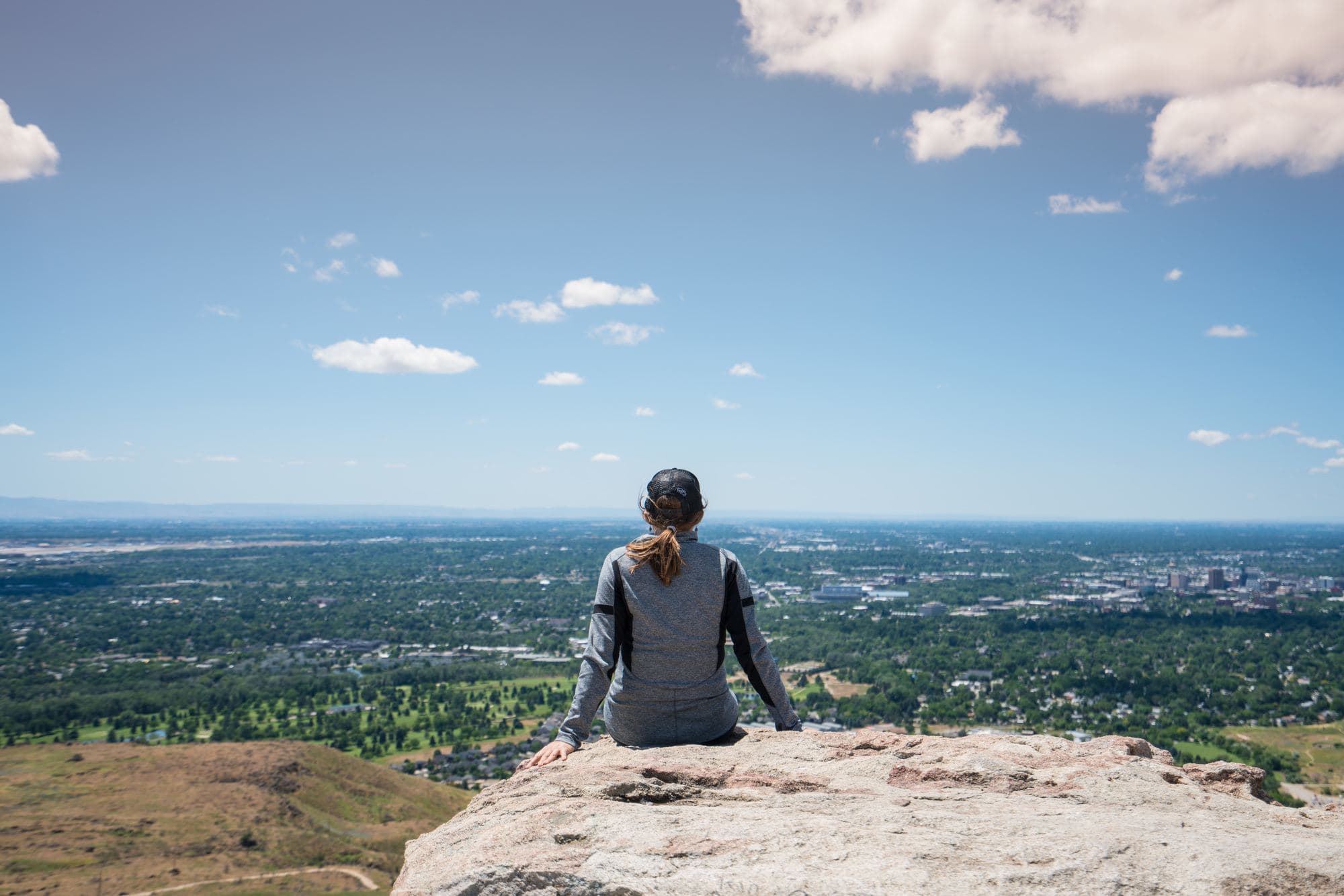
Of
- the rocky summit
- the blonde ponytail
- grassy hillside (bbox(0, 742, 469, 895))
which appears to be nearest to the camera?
the rocky summit

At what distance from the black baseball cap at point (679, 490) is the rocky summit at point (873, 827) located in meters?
1.45

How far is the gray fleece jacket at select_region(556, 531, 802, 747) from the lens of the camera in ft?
14.9

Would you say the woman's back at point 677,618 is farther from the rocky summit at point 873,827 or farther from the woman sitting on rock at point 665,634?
the rocky summit at point 873,827

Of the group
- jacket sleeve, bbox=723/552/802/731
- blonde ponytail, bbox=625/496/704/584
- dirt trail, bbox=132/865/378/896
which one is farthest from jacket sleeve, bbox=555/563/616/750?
dirt trail, bbox=132/865/378/896

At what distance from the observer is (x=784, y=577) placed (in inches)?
5197

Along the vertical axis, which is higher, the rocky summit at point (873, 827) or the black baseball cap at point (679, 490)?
the black baseball cap at point (679, 490)

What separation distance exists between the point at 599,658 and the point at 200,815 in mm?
34361

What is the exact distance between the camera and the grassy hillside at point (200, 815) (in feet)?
83.2

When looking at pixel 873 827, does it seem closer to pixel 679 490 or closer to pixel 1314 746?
pixel 679 490

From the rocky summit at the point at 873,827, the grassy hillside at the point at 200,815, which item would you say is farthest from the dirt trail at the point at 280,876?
the rocky summit at the point at 873,827

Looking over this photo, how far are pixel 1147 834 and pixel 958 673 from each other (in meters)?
61.2

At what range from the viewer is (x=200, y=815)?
A: 30328mm

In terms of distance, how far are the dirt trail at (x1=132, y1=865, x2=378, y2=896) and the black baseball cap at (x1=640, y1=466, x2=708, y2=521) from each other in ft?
88.6

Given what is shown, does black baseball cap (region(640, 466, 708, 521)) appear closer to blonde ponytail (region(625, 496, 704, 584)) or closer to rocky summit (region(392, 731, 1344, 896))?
blonde ponytail (region(625, 496, 704, 584))
